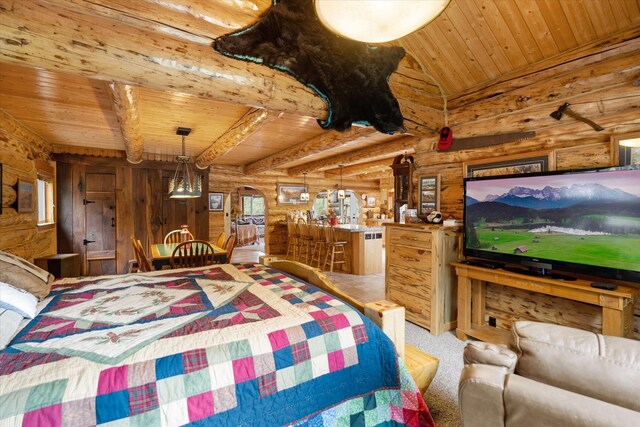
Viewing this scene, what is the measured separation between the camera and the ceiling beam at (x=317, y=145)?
3.68 meters

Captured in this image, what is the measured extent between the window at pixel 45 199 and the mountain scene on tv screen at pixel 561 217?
6.29 m

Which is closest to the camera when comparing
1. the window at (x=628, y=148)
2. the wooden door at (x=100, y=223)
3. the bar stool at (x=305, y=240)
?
the window at (x=628, y=148)

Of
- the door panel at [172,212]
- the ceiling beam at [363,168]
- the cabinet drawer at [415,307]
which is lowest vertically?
the cabinet drawer at [415,307]

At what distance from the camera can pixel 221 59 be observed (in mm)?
2090

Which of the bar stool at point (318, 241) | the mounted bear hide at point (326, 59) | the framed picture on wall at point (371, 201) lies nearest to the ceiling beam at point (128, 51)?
the mounted bear hide at point (326, 59)

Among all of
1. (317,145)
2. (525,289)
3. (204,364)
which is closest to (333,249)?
(317,145)

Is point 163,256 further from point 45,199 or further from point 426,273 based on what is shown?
point 45,199

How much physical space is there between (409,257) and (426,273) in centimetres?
28

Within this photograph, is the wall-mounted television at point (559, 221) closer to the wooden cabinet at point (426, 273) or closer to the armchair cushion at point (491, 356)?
the wooden cabinet at point (426, 273)

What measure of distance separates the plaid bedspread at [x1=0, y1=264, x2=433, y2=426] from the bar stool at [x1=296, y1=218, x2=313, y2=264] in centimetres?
516

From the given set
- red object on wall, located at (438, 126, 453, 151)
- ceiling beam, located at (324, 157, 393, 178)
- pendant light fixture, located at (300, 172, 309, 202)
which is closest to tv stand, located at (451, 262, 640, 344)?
red object on wall, located at (438, 126, 453, 151)

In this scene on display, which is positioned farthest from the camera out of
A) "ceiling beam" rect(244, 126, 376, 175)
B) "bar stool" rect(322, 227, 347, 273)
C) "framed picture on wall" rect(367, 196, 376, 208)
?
"framed picture on wall" rect(367, 196, 376, 208)

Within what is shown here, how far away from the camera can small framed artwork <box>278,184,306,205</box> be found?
28.6 ft

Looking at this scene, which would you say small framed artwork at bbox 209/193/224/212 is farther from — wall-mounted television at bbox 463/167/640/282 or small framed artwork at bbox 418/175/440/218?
wall-mounted television at bbox 463/167/640/282
